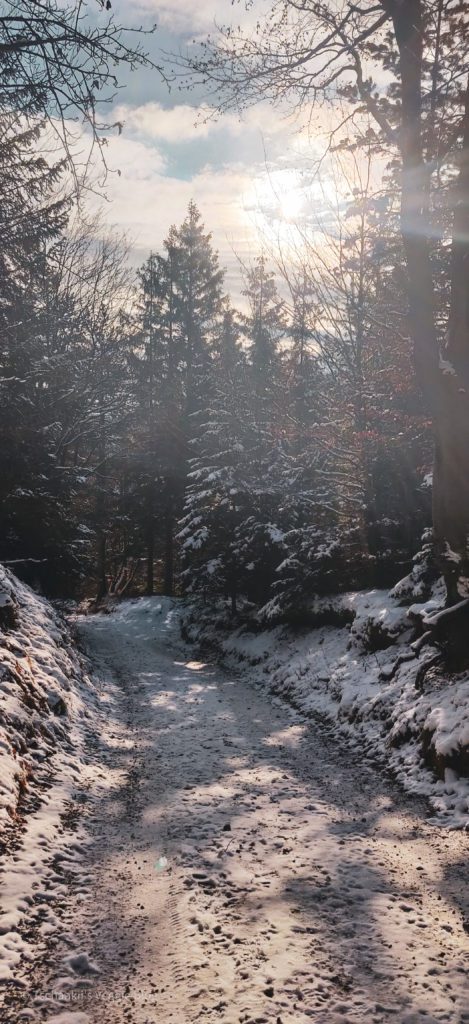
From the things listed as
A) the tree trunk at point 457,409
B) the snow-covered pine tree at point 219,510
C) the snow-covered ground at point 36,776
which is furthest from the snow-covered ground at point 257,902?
the snow-covered pine tree at point 219,510

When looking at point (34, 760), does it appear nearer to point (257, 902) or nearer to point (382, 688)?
point (257, 902)

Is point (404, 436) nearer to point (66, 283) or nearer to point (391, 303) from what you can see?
point (391, 303)

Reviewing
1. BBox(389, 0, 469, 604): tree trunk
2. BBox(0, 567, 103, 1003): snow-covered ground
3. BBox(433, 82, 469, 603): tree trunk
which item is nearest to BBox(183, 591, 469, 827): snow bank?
BBox(433, 82, 469, 603): tree trunk

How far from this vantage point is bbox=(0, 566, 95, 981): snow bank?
450 centimetres

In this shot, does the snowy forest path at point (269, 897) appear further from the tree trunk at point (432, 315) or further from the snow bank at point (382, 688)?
the tree trunk at point (432, 315)

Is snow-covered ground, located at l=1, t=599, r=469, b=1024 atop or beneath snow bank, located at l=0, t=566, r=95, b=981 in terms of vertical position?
beneath

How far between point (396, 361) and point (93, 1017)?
13065 millimetres

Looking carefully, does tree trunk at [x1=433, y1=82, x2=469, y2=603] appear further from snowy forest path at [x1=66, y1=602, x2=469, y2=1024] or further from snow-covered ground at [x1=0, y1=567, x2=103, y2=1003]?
snow-covered ground at [x1=0, y1=567, x2=103, y2=1003]

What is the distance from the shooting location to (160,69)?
4836mm

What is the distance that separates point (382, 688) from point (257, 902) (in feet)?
20.0

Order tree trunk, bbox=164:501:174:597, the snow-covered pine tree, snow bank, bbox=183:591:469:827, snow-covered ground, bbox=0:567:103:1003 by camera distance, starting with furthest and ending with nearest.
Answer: tree trunk, bbox=164:501:174:597 < the snow-covered pine tree < snow bank, bbox=183:591:469:827 < snow-covered ground, bbox=0:567:103:1003

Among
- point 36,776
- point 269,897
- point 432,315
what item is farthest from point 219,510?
point 269,897

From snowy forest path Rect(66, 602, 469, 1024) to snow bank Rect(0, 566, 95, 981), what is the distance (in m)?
0.43

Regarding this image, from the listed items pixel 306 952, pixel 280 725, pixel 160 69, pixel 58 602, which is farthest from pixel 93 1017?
pixel 58 602
